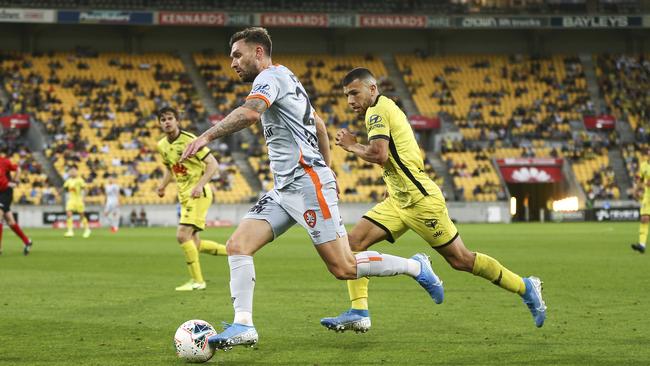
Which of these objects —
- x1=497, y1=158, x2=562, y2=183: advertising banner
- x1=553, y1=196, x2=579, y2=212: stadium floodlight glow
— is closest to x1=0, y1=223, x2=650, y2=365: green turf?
x1=553, y1=196, x2=579, y2=212: stadium floodlight glow

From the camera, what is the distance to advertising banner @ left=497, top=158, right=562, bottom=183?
54844 millimetres

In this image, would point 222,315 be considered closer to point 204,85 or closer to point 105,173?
point 105,173

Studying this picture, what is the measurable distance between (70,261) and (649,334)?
1478cm

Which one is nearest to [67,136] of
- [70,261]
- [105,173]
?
[105,173]

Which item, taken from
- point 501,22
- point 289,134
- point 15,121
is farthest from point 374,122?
point 501,22

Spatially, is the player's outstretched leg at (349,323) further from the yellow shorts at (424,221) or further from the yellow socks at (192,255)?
the yellow socks at (192,255)

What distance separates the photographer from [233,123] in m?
6.65

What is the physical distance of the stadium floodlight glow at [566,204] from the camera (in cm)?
5381

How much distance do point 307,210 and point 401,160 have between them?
1.75 m

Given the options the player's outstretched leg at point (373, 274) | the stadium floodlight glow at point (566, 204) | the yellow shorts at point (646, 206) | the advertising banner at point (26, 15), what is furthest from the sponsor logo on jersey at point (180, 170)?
the advertising banner at point (26, 15)

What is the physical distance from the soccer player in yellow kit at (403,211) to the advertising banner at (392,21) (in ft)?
167

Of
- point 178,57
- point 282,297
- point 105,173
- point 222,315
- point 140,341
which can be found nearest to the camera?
point 140,341

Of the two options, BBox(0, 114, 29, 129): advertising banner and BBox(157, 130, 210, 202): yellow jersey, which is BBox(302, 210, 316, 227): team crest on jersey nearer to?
BBox(157, 130, 210, 202): yellow jersey

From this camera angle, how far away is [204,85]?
58156mm
